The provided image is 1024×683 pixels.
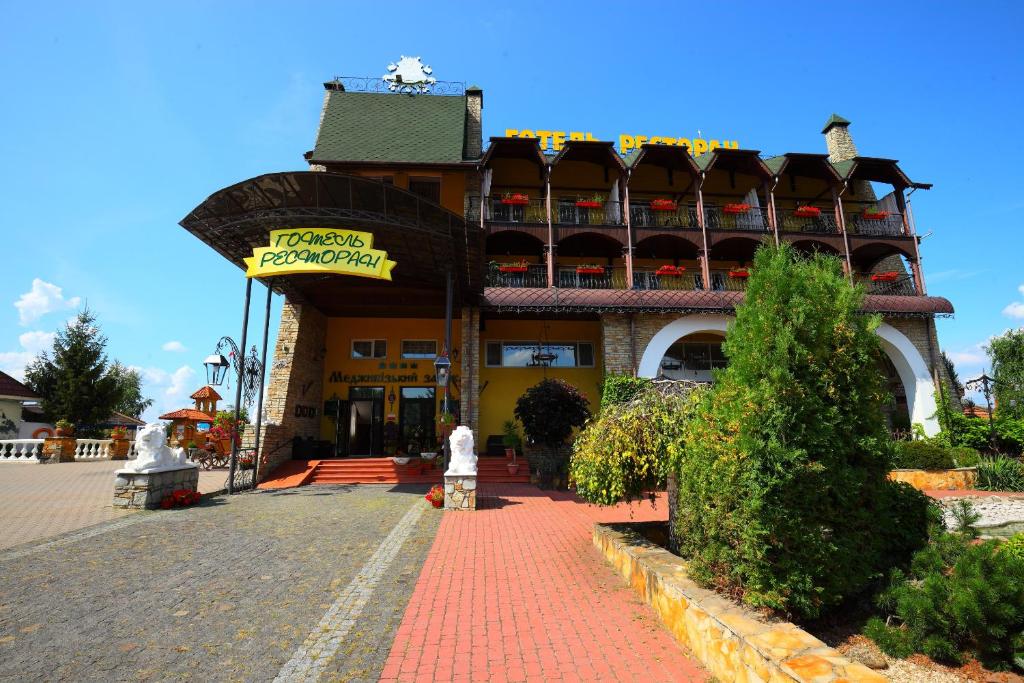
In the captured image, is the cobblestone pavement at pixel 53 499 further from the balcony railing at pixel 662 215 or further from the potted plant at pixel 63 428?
the balcony railing at pixel 662 215

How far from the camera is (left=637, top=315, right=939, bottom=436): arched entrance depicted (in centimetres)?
1608

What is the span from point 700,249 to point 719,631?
16.0 m

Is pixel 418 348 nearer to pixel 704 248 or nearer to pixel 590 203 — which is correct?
pixel 590 203

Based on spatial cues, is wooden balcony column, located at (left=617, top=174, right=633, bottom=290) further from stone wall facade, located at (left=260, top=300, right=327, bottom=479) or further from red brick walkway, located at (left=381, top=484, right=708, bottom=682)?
stone wall facade, located at (left=260, top=300, right=327, bottom=479)

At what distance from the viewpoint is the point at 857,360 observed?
Answer: 4.04 metres

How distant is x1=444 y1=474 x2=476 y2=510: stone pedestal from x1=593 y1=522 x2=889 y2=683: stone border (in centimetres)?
485

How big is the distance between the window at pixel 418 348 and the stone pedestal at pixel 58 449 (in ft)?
46.8

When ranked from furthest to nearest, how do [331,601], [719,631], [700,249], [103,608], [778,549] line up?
1. [700,249]
2. [331,601]
3. [103,608]
4. [778,549]
5. [719,631]

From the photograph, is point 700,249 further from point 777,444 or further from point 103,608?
point 103,608

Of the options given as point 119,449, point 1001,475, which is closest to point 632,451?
point 1001,475

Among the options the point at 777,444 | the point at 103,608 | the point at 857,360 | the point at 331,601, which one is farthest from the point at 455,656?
the point at 857,360

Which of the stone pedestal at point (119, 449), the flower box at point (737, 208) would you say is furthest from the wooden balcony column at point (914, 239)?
the stone pedestal at point (119, 449)

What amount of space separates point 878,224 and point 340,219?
21.0 metres

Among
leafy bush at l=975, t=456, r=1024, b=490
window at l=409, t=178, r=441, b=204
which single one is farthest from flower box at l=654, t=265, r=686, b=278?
leafy bush at l=975, t=456, r=1024, b=490
